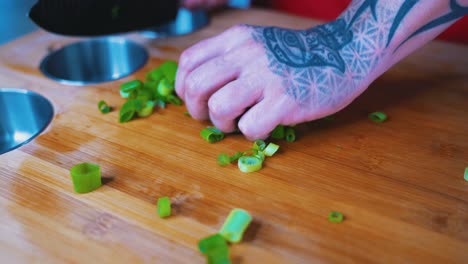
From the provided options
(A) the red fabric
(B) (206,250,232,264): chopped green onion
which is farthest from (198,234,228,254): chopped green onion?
(A) the red fabric

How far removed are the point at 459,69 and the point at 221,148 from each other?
62 centimetres

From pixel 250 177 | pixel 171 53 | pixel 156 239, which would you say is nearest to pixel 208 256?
pixel 156 239

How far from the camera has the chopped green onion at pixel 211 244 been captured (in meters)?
0.65

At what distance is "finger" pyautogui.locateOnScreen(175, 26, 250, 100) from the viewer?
907mm

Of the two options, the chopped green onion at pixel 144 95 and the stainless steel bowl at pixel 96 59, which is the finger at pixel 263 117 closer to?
the chopped green onion at pixel 144 95

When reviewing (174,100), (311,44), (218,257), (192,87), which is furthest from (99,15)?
(218,257)

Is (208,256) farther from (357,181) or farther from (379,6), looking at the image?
(379,6)

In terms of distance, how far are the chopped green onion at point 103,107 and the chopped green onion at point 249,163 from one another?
326 millimetres

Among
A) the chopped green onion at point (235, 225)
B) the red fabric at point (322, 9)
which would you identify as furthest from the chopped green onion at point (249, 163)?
the red fabric at point (322, 9)

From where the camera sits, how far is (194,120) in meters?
0.96

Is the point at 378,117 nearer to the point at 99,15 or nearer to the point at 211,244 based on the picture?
the point at 211,244

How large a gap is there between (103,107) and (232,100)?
12.7 inches

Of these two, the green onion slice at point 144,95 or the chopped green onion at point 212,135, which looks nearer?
the chopped green onion at point 212,135

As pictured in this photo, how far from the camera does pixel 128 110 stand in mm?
964
